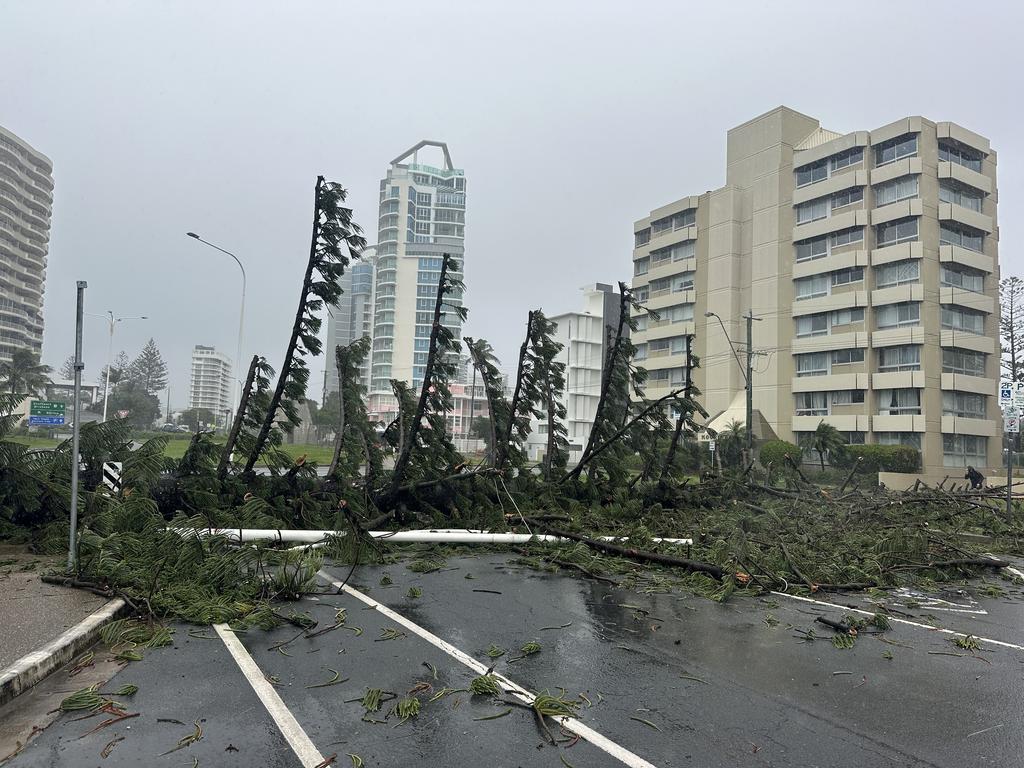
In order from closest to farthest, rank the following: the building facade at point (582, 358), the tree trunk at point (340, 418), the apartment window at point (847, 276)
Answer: the tree trunk at point (340, 418), the apartment window at point (847, 276), the building facade at point (582, 358)

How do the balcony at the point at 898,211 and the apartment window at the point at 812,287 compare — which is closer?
the balcony at the point at 898,211

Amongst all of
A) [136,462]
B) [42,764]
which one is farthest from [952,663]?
[136,462]

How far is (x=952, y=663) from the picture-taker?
5633mm

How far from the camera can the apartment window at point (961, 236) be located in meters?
43.8

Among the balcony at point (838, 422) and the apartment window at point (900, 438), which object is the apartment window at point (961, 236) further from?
the apartment window at point (900, 438)

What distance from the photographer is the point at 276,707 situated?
437 centimetres

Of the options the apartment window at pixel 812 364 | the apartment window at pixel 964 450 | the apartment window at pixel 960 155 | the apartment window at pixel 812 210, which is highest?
the apartment window at pixel 960 155

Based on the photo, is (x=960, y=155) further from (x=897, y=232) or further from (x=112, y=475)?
(x=112, y=475)

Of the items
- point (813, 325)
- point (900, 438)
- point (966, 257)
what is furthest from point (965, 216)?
point (900, 438)

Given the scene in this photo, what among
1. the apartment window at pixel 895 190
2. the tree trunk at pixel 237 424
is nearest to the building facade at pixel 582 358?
the apartment window at pixel 895 190

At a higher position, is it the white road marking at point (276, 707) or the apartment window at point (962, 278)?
the apartment window at point (962, 278)

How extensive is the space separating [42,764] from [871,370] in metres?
48.4

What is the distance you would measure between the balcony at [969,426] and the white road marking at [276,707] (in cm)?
4620

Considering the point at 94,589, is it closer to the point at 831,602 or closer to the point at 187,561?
the point at 187,561
